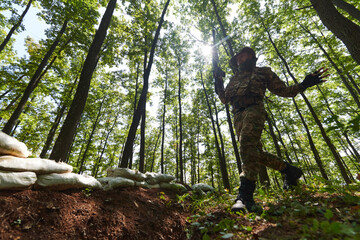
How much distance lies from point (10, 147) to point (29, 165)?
1.07ft

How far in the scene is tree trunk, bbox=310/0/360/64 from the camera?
108 inches

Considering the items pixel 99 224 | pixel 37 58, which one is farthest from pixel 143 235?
pixel 37 58

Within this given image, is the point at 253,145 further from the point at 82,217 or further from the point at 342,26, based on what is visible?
the point at 342,26

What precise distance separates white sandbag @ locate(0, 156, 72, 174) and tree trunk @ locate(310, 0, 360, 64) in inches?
211

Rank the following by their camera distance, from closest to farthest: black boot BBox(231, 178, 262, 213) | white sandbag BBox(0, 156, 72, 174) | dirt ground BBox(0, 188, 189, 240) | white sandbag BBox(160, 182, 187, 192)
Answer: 1. dirt ground BBox(0, 188, 189, 240)
2. white sandbag BBox(0, 156, 72, 174)
3. black boot BBox(231, 178, 262, 213)
4. white sandbag BBox(160, 182, 187, 192)

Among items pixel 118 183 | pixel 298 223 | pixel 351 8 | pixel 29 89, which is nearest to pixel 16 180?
pixel 118 183

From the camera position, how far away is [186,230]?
219 cm

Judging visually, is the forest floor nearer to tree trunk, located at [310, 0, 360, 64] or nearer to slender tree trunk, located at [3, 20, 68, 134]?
tree trunk, located at [310, 0, 360, 64]

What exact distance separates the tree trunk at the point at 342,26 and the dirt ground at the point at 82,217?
14.2 ft

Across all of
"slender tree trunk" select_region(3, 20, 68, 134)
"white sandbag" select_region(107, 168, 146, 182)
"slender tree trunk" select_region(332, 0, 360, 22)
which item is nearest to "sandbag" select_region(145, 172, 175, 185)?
"white sandbag" select_region(107, 168, 146, 182)

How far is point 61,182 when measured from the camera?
228 cm

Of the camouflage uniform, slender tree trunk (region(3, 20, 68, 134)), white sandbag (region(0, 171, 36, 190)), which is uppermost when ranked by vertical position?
slender tree trunk (region(3, 20, 68, 134))

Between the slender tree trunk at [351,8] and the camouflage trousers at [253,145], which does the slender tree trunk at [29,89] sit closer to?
the camouflage trousers at [253,145]

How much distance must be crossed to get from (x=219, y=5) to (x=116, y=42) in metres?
7.38
